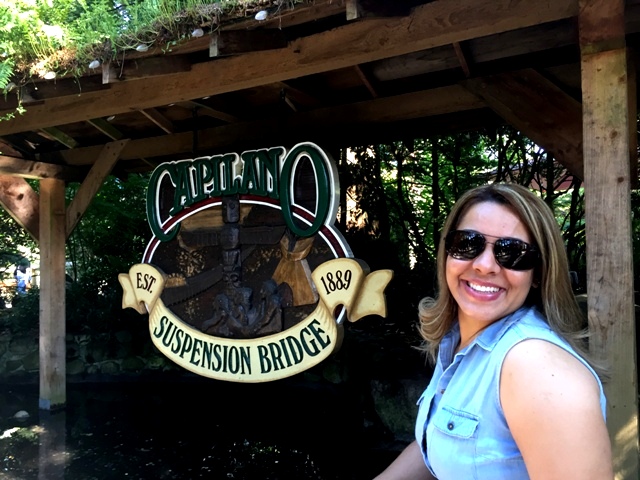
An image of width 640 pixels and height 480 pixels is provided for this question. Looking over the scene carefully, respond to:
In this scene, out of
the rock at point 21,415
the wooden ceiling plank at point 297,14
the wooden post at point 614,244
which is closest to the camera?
the wooden post at point 614,244

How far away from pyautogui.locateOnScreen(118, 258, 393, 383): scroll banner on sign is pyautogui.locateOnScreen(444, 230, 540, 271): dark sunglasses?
142 cm

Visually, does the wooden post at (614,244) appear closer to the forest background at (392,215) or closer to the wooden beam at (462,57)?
the wooden beam at (462,57)

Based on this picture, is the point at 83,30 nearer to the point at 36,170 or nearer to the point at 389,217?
the point at 36,170

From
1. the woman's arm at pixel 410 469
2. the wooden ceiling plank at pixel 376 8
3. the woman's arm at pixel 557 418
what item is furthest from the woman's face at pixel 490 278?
the wooden ceiling plank at pixel 376 8

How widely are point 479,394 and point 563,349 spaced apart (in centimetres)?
15

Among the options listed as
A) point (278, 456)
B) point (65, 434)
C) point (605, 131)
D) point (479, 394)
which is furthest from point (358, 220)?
point (479, 394)

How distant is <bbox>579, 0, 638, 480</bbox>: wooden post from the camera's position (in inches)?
64.7

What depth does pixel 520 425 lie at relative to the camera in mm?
805

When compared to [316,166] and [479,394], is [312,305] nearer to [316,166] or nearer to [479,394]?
[316,166]

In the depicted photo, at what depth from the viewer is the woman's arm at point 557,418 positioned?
29.8 inches

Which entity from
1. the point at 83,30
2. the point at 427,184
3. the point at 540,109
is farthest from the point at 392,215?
the point at 83,30

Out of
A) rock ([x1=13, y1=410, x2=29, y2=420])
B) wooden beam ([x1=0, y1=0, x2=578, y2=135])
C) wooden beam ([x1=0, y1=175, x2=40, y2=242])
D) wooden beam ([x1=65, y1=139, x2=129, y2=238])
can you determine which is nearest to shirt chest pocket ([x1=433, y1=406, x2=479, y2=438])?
wooden beam ([x1=0, y1=0, x2=578, y2=135])

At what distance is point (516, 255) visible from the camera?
3.31 ft

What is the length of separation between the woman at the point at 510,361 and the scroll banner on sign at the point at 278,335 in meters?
1.29
